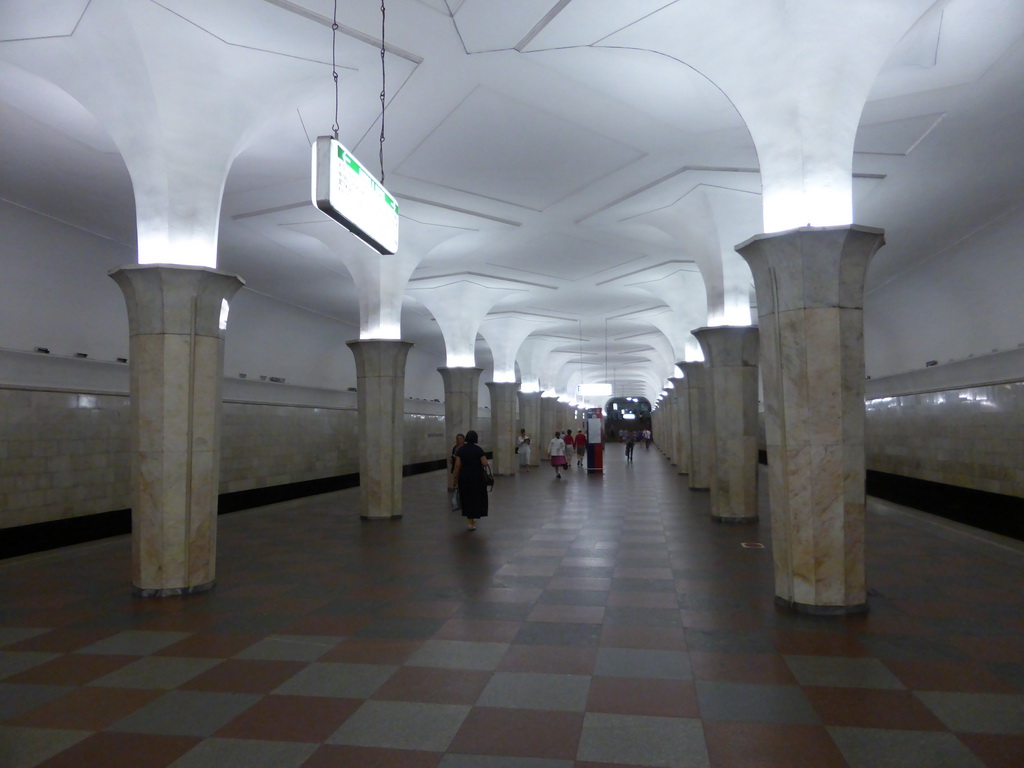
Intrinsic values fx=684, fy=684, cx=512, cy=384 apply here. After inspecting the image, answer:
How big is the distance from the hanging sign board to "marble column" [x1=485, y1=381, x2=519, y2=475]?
59.9ft

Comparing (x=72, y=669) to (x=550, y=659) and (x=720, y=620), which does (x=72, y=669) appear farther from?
(x=720, y=620)

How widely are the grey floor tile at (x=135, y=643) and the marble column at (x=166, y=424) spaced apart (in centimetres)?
153

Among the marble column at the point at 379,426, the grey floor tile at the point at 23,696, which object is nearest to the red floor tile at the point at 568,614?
the grey floor tile at the point at 23,696

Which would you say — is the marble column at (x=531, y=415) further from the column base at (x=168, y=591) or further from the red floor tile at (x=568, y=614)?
the red floor tile at (x=568, y=614)

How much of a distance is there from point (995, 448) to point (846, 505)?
361 inches

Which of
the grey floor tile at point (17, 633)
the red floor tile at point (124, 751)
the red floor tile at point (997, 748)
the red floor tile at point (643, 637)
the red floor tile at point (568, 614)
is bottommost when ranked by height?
the grey floor tile at point (17, 633)

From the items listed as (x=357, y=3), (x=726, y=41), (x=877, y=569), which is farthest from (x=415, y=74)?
(x=877, y=569)

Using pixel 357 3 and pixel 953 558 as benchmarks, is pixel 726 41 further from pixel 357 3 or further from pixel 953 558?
pixel 953 558

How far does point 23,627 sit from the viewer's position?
6.59 metres

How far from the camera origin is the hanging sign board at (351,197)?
581 centimetres

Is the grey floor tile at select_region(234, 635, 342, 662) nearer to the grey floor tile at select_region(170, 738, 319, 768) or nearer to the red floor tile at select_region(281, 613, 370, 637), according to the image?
the red floor tile at select_region(281, 613, 370, 637)

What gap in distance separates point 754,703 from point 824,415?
3.22 m

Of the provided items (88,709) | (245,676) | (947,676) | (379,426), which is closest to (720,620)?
(947,676)

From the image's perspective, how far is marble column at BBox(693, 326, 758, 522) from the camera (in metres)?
12.9
